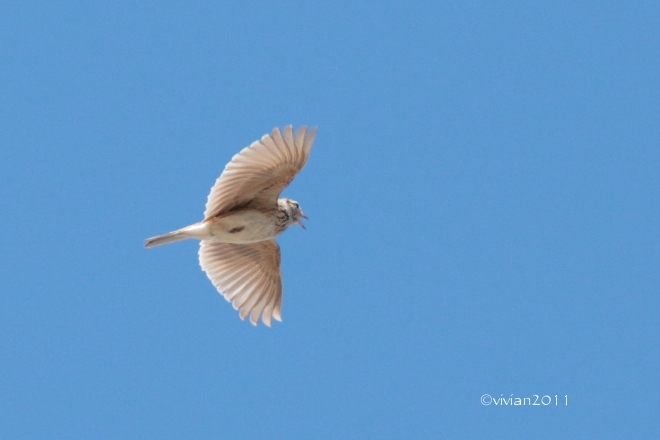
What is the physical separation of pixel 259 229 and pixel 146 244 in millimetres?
1509

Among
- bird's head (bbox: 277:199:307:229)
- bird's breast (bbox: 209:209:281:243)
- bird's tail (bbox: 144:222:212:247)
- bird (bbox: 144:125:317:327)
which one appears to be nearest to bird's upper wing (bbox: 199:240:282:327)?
bird (bbox: 144:125:317:327)

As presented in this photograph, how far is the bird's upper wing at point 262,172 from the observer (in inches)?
496

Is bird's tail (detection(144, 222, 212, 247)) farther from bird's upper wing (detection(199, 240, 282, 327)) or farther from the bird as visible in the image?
bird's upper wing (detection(199, 240, 282, 327))

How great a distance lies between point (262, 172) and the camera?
43.1 ft

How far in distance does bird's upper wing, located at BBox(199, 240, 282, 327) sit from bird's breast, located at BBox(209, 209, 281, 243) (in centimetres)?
120

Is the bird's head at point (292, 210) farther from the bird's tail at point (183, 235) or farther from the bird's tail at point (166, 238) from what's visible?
the bird's tail at point (166, 238)

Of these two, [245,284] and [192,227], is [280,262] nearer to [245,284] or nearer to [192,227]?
[245,284]

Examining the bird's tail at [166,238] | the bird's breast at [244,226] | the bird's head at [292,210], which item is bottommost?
the bird's tail at [166,238]

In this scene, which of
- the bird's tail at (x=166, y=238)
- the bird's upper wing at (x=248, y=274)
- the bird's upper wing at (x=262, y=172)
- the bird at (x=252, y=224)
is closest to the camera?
the bird's upper wing at (x=262, y=172)

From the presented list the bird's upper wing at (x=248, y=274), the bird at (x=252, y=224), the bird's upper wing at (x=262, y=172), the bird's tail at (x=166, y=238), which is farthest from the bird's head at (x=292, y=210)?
the bird's tail at (x=166, y=238)

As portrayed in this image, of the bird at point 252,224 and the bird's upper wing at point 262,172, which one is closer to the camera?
the bird's upper wing at point 262,172

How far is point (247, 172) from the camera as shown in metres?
13.1

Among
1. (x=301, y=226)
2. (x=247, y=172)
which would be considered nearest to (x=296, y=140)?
(x=247, y=172)

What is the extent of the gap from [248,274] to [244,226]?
5.42ft
